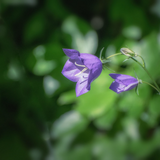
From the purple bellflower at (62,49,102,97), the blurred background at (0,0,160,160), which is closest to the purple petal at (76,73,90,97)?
the purple bellflower at (62,49,102,97)

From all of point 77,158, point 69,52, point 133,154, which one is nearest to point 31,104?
point 77,158

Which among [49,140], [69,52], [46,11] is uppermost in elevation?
[69,52]

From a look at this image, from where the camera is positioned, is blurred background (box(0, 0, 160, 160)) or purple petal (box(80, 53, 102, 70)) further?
blurred background (box(0, 0, 160, 160))

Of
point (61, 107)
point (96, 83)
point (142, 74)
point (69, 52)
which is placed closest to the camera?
point (69, 52)

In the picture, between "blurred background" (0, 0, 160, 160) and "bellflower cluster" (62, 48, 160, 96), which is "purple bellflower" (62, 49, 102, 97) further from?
"blurred background" (0, 0, 160, 160)

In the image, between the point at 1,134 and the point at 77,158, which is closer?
the point at 77,158

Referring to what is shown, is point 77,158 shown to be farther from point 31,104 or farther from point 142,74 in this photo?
point 142,74

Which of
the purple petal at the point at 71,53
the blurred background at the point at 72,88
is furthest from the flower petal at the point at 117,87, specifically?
the blurred background at the point at 72,88
